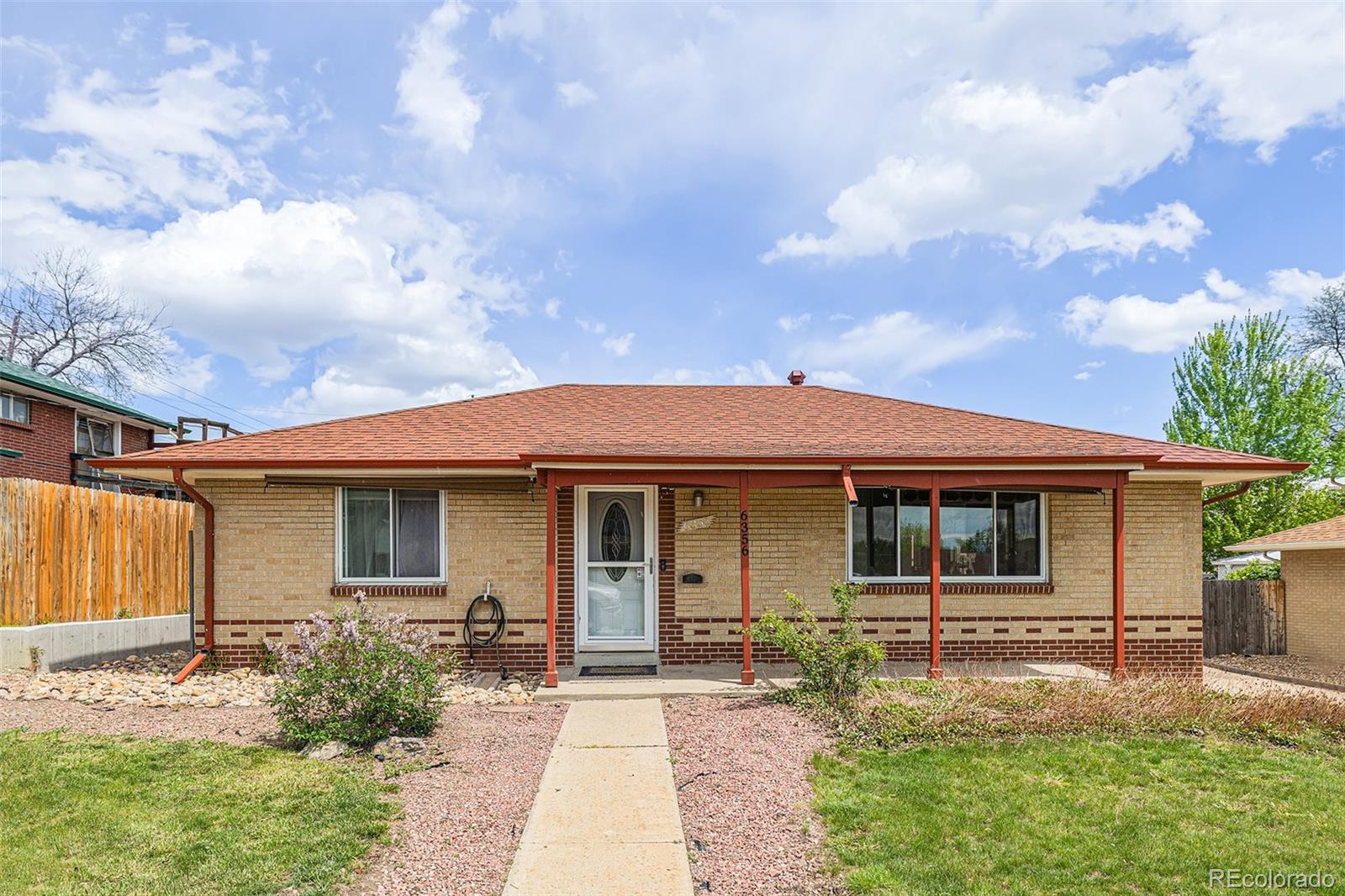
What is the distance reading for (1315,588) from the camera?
43.9ft

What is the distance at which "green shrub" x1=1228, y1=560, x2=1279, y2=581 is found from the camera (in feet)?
54.6

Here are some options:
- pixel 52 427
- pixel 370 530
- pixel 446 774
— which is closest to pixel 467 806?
pixel 446 774

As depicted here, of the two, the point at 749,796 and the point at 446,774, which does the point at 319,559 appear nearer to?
the point at 446,774

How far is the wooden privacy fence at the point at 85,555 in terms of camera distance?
9.54 m

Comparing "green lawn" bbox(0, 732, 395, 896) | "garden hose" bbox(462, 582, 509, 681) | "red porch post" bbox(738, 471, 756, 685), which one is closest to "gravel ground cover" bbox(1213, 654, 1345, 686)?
"red porch post" bbox(738, 471, 756, 685)

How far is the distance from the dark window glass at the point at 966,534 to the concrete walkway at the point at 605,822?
16.5 ft

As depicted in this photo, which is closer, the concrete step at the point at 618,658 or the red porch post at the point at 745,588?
the red porch post at the point at 745,588

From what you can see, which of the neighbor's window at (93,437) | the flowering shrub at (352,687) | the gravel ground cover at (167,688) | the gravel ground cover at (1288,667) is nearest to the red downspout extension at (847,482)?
the gravel ground cover at (167,688)

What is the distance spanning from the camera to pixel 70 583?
10.2 metres

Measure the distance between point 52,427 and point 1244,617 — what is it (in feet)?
82.4

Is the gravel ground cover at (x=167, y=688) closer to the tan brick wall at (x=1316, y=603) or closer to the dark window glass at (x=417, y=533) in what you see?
the dark window glass at (x=417, y=533)

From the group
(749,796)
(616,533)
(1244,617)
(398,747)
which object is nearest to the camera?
(749,796)

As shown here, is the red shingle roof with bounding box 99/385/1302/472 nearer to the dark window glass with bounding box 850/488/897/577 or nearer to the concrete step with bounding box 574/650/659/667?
the dark window glass with bounding box 850/488/897/577

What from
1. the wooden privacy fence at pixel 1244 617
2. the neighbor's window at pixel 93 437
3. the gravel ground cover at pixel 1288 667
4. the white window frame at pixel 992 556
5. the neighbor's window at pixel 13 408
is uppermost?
the neighbor's window at pixel 13 408
